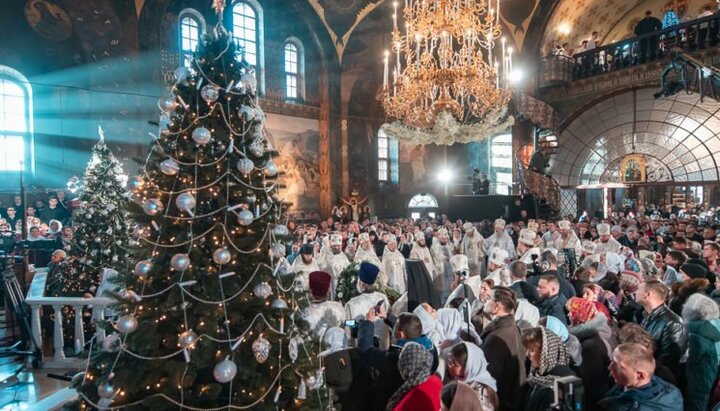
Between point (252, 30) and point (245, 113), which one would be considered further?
point (252, 30)

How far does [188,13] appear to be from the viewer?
19.1 m

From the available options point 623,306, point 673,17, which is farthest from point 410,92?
point 673,17

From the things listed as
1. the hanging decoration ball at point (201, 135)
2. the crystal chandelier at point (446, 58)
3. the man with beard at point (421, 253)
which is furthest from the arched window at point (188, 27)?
the hanging decoration ball at point (201, 135)

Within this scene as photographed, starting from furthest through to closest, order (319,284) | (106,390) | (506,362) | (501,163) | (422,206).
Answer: (422,206), (501,163), (319,284), (506,362), (106,390)

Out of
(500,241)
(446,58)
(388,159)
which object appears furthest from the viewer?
(388,159)

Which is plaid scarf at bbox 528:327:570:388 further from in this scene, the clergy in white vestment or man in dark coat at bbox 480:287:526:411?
the clergy in white vestment

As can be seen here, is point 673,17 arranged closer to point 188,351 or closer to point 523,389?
point 523,389

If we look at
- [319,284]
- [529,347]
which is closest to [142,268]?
[319,284]

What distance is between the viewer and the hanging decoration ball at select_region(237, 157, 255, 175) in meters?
3.46

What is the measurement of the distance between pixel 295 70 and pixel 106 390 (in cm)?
2153

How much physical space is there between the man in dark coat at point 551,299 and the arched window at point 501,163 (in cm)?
2092

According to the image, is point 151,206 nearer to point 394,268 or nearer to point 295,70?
point 394,268

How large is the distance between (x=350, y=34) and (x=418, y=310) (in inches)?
841

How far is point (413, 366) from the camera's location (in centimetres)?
312
